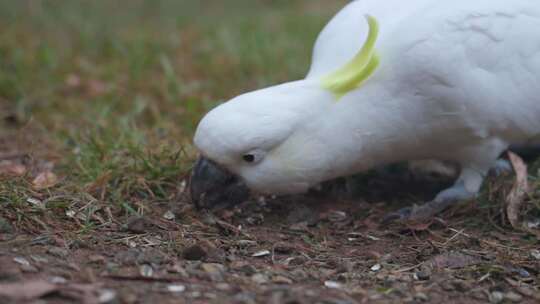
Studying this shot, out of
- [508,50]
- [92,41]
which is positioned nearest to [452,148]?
[508,50]

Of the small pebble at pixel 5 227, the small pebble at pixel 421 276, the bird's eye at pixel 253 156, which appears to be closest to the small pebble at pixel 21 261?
the small pebble at pixel 5 227

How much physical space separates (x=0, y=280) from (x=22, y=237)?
472 millimetres

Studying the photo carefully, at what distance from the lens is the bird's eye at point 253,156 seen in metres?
2.85

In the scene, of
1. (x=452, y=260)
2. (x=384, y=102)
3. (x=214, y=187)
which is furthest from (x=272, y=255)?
(x=384, y=102)

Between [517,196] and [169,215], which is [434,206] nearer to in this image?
[517,196]

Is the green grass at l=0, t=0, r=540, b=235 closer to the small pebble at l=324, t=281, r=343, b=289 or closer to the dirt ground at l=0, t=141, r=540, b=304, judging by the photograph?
the dirt ground at l=0, t=141, r=540, b=304

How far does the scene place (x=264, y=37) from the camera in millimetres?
5613

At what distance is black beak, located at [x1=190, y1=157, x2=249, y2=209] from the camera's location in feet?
9.73

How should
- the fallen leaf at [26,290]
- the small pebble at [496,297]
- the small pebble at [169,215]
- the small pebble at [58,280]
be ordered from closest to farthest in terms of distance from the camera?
the fallen leaf at [26,290] < the small pebble at [58,280] < the small pebble at [496,297] < the small pebble at [169,215]

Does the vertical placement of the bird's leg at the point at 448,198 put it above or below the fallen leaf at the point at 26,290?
below

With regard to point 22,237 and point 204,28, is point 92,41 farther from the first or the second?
point 22,237

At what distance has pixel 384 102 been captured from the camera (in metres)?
2.92

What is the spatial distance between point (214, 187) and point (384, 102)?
80 centimetres

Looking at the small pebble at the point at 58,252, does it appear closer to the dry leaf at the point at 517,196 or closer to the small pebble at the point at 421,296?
the small pebble at the point at 421,296
